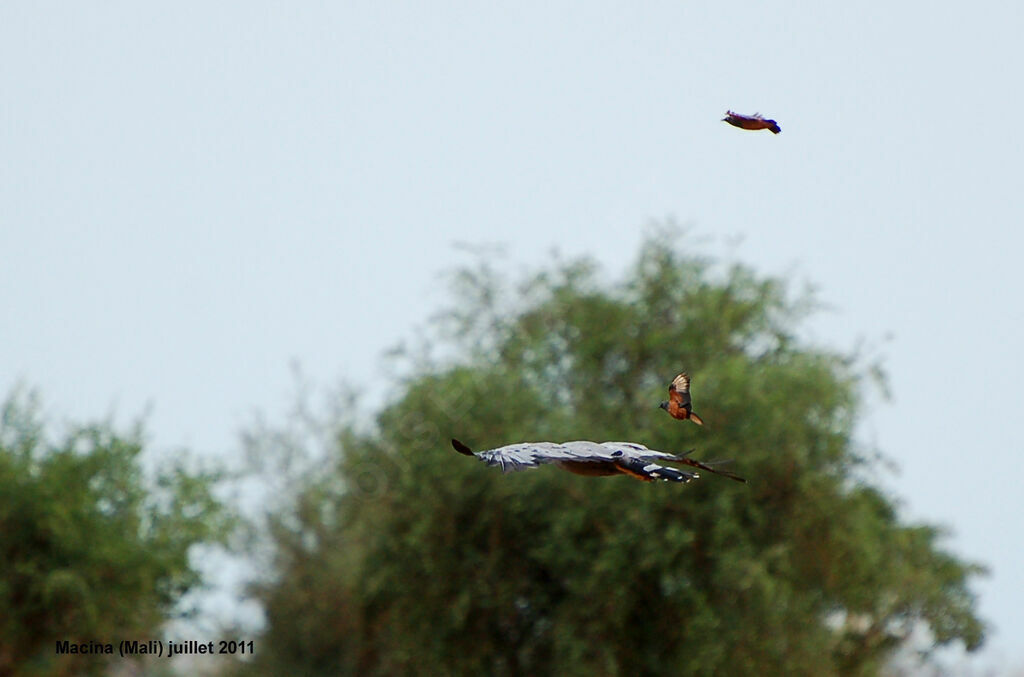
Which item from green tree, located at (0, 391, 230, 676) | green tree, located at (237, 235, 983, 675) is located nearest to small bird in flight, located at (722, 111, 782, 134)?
green tree, located at (237, 235, 983, 675)

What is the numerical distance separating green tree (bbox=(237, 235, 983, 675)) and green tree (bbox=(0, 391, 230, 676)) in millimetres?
3563

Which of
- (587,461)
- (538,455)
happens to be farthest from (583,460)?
(538,455)

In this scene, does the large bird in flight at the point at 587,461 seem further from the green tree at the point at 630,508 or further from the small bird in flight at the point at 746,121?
the green tree at the point at 630,508

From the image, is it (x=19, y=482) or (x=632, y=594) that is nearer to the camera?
(x=632, y=594)

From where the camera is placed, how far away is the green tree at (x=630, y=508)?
25.9m

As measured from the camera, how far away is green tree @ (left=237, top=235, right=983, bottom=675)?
25859 millimetres

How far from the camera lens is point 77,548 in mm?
27531

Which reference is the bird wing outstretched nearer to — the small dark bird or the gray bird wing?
the gray bird wing

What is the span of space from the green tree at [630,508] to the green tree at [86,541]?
11.7ft

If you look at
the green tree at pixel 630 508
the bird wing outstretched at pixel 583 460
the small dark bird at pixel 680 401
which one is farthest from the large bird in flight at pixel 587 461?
the green tree at pixel 630 508

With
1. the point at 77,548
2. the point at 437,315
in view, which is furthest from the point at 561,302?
the point at 77,548

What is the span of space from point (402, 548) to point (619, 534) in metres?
4.57

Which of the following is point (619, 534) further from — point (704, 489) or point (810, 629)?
point (810, 629)

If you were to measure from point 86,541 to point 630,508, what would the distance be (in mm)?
10168
